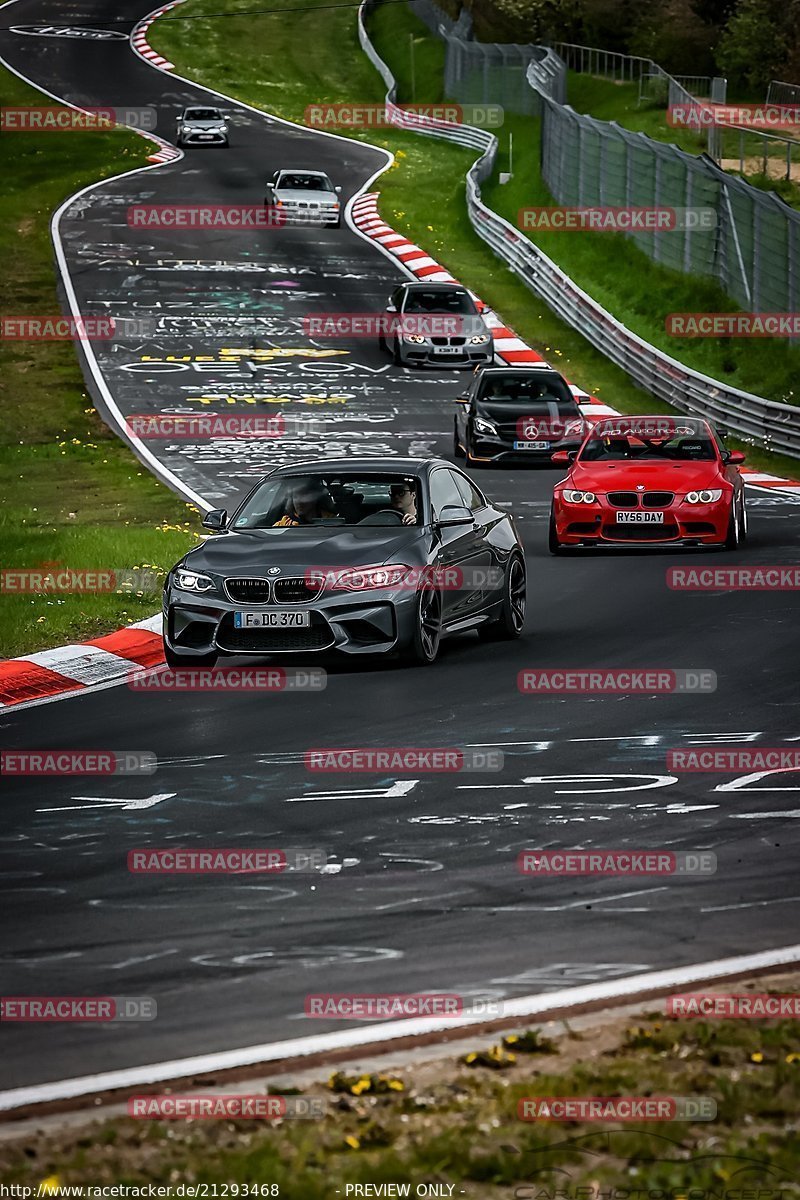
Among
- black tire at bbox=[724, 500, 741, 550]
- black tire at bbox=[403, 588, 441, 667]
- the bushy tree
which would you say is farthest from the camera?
the bushy tree

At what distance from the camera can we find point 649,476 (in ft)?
64.0

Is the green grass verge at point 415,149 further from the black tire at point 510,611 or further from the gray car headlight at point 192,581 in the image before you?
the gray car headlight at point 192,581

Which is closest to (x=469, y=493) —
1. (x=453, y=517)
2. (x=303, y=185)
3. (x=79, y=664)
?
(x=453, y=517)

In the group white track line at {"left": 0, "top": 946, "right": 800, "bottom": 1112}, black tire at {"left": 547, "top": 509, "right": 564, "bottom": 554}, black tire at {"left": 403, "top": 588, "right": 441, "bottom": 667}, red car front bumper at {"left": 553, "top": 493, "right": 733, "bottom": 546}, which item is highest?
white track line at {"left": 0, "top": 946, "right": 800, "bottom": 1112}

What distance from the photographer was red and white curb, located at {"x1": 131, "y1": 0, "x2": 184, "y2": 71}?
79.6 metres

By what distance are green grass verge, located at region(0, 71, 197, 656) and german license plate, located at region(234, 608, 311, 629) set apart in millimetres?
1980

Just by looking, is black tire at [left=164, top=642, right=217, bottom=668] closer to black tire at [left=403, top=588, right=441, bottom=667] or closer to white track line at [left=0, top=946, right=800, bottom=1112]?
black tire at [left=403, top=588, right=441, bottom=667]

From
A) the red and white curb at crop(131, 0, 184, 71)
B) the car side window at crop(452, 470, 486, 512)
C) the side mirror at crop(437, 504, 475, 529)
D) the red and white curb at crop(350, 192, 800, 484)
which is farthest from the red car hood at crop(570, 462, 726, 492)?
the red and white curb at crop(131, 0, 184, 71)

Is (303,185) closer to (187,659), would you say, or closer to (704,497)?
(704,497)

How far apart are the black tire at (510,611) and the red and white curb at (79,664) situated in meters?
2.45

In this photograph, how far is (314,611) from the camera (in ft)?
43.2

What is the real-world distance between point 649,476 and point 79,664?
24.3 ft

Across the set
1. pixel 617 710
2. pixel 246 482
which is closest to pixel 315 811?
pixel 617 710

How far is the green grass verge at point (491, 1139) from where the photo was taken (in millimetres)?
4883
